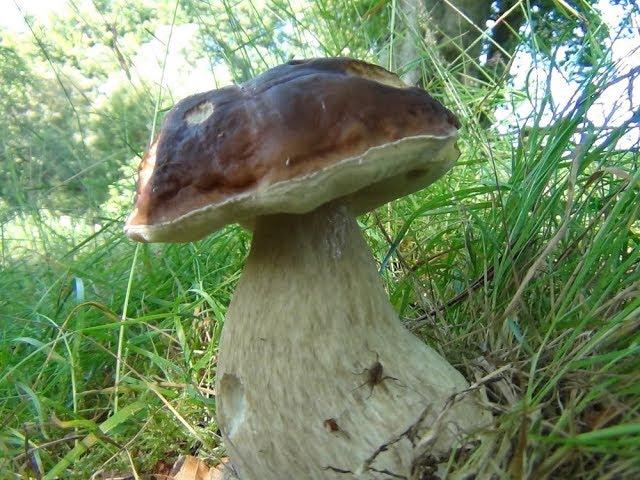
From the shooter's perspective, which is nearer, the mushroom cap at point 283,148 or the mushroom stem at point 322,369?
the mushroom cap at point 283,148

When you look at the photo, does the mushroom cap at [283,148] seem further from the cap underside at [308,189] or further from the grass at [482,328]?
the grass at [482,328]

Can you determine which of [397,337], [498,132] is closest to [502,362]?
[397,337]

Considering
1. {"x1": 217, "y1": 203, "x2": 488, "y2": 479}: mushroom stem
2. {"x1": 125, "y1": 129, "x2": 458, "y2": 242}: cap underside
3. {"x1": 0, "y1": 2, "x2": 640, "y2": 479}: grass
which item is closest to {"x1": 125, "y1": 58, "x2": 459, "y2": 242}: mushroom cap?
{"x1": 125, "y1": 129, "x2": 458, "y2": 242}: cap underside

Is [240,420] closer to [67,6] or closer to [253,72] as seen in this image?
[253,72]

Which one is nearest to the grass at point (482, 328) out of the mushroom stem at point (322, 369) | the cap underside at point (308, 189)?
the mushroom stem at point (322, 369)

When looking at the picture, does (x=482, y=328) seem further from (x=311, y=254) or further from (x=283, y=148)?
(x=283, y=148)

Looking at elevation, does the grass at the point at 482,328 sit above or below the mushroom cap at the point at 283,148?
below
